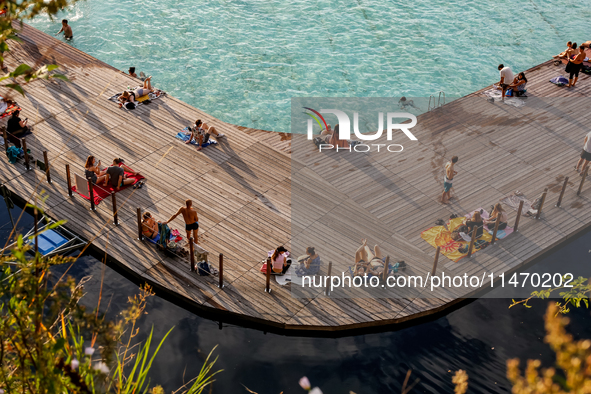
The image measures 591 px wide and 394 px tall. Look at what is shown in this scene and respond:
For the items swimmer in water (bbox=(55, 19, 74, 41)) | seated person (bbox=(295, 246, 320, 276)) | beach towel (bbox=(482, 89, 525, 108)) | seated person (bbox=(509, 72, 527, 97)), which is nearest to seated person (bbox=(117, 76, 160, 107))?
swimmer in water (bbox=(55, 19, 74, 41))

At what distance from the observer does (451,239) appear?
15570mm

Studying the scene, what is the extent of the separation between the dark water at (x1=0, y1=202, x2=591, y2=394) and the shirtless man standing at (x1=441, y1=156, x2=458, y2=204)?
3.08 meters

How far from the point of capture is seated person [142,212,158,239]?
15.0 m

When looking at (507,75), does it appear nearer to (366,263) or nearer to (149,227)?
(366,263)

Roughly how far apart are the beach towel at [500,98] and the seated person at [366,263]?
9.70 metres

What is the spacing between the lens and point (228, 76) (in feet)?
86.9

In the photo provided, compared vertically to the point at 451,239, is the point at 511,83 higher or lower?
higher

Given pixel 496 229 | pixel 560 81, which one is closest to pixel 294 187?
pixel 496 229

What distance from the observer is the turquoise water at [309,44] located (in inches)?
1025

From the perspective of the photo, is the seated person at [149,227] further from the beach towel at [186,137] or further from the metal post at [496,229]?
the metal post at [496,229]

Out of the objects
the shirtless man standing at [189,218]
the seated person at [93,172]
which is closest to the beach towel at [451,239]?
the shirtless man standing at [189,218]

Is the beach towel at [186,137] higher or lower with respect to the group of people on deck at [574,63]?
lower

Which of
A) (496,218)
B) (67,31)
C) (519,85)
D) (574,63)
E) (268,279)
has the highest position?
(574,63)

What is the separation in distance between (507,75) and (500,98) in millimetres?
A: 823
